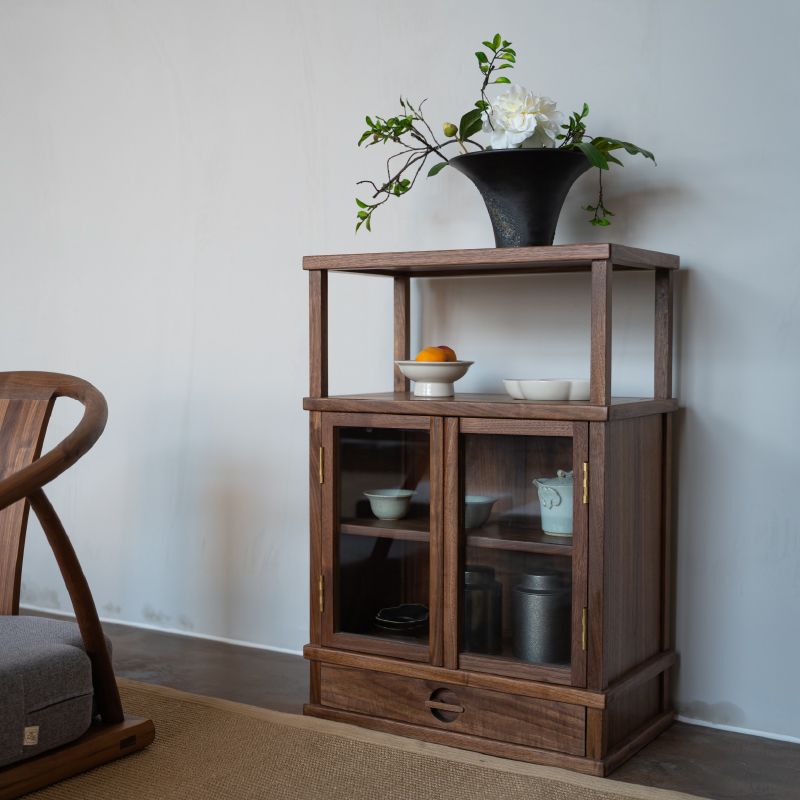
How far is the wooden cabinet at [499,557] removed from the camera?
1.99 meters

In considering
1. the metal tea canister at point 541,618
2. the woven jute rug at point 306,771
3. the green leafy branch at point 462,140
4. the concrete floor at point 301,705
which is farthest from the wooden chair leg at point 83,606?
the green leafy branch at point 462,140

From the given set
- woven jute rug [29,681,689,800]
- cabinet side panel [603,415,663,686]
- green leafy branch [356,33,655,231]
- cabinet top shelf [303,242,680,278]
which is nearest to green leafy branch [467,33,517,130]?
green leafy branch [356,33,655,231]

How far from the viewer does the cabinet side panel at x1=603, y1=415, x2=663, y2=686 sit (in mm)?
2006

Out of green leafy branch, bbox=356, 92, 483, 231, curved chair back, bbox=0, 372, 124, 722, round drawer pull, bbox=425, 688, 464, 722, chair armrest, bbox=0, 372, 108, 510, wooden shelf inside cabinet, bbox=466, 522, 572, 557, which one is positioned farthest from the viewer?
green leafy branch, bbox=356, 92, 483, 231

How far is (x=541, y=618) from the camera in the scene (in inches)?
81.3

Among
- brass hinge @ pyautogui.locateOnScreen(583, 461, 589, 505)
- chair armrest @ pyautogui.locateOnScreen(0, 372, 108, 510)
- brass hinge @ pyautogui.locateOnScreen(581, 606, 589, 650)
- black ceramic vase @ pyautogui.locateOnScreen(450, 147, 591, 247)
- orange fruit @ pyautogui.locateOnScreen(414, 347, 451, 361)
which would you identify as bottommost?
brass hinge @ pyautogui.locateOnScreen(581, 606, 589, 650)

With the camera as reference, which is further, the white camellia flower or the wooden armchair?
the white camellia flower

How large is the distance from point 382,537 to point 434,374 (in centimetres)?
36

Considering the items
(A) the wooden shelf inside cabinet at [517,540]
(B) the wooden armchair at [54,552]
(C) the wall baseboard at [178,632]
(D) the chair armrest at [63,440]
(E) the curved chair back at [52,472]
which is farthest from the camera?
(C) the wall baseboard at [178,632]

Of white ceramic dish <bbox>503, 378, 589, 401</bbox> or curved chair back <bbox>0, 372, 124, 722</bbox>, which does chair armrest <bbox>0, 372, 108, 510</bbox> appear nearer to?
curved chair back <bbox>0, 372, 124, 722</bbox>

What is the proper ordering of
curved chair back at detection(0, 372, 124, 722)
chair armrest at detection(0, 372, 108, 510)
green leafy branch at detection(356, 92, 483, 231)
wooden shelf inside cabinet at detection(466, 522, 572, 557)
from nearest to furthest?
chair armrest at detection(0, 372, 108, 510), curved chair back at detection(0, 372, 124, 722), wooden shelf inside cabinet at detection(466, 522, 572, 557), green leafy branch at detection(356, 92, 483, 231)

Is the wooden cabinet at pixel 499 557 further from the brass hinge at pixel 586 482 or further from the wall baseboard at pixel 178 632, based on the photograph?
the wall baseboard at pixel 178 632

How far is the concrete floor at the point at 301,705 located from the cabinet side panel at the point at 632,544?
0.19 meters

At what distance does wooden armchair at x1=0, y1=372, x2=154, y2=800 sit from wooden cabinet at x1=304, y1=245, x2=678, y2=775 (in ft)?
1.51
